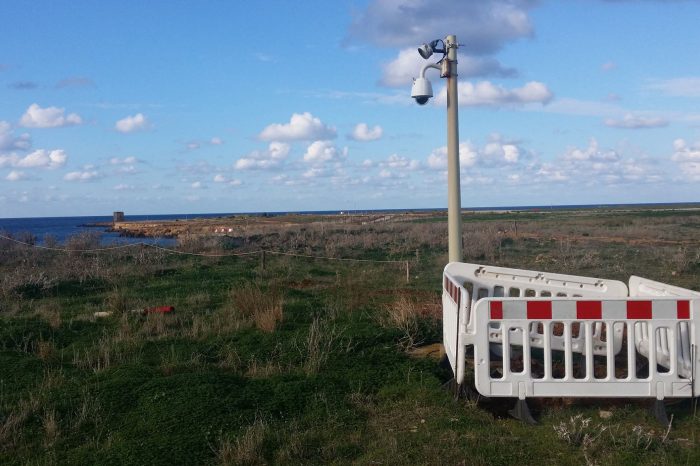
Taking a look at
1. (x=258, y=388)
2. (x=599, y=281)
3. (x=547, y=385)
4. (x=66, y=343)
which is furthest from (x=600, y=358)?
(x=66, y=343)

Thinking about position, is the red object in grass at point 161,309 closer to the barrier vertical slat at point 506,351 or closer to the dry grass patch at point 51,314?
the dry grass patch at point 51,314

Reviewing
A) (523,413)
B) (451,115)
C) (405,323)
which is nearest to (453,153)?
(451,115)

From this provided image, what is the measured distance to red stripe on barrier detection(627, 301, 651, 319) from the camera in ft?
19.0

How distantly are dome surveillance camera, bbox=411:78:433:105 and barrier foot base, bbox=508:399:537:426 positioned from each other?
4236mm

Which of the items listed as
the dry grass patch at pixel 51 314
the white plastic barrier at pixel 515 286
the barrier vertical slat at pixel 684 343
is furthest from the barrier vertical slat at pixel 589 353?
the dry grass patch at pixel 51 314

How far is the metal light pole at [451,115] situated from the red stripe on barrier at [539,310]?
266 centimetres

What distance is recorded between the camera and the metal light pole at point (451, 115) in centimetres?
841

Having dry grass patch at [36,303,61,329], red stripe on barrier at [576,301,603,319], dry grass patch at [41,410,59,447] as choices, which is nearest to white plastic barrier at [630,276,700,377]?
red stripe on barrier at [576,301,603,319]

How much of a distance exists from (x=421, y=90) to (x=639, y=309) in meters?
4.01

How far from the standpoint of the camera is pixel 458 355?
6367 mm

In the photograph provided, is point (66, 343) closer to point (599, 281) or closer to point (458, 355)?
point (458, 355)

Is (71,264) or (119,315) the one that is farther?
(71,264)

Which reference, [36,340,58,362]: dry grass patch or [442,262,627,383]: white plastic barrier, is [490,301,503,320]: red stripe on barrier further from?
[36,340,58,362]: dry grass patch

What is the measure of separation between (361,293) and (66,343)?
19.1ft
